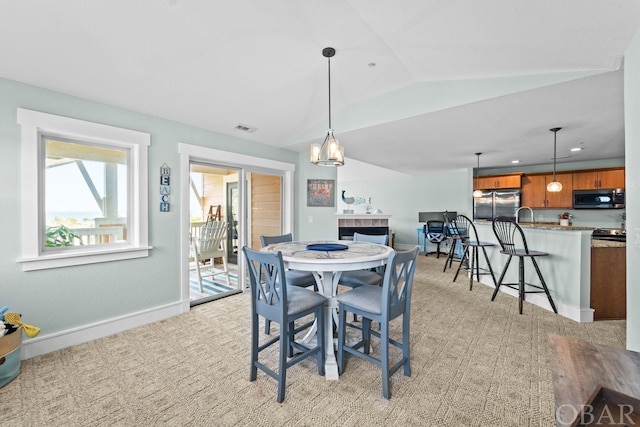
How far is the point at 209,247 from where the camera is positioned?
13.3ft

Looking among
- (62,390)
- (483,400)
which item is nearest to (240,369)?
(62,390)

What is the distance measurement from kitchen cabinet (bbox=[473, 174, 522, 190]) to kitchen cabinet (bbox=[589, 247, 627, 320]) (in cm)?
354

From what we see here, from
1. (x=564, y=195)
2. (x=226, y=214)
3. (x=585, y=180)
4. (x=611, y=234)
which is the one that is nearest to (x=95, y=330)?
(x=226, y=214)

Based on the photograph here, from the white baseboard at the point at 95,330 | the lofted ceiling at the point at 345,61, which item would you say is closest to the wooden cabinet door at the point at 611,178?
the lofted ceiling at the point at 345,61

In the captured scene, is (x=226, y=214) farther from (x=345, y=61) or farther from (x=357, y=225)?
(x=357, y=225)

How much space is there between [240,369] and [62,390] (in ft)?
3.77

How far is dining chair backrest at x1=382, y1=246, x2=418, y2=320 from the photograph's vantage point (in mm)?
1824

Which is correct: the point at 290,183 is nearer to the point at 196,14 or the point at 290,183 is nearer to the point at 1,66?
the point at 196,14

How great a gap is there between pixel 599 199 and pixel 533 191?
3.46ft

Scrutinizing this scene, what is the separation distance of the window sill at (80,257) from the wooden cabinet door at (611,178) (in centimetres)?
773

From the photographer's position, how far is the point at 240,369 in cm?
213

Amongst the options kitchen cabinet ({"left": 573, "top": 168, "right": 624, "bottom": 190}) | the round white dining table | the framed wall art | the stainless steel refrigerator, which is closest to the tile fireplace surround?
the framed wall art

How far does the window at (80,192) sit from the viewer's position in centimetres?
233

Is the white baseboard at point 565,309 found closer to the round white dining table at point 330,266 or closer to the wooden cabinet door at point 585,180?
the round white dining table at point 330,266
